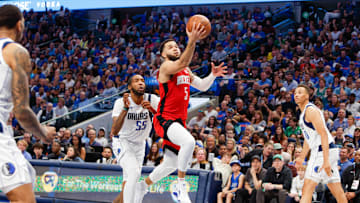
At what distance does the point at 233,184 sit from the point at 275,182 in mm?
923

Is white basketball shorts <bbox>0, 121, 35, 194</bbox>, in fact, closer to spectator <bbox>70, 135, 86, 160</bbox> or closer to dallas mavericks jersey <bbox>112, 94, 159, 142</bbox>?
dallas mavericks jersey <bbox>112, 94, 159, 142</bbox>

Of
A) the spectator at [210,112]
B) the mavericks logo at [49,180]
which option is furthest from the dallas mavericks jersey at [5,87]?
the spectator at [210,112]

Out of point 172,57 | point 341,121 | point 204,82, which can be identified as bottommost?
point 341,121

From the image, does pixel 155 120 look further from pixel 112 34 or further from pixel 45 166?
pixel 112 34

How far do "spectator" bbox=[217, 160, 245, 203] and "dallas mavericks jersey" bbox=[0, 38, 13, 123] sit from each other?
20.7ft

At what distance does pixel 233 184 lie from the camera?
31.5 feet

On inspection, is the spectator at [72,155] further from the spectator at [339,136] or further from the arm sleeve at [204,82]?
the spectator at [339,136]

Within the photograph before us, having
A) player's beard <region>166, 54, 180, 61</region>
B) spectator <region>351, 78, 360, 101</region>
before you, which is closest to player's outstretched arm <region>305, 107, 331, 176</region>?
player's beard <region>166, 54, 180, 61</region>

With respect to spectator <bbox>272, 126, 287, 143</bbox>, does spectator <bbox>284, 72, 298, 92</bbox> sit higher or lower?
higher

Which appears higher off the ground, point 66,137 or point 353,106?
point 353,106

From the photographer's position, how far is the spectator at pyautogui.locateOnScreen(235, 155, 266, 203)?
930cm

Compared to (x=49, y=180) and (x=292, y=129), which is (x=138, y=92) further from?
(x=292, y=129)

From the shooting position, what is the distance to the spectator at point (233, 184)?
9344 millimetres

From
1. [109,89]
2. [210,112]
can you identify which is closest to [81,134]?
[109,89]
